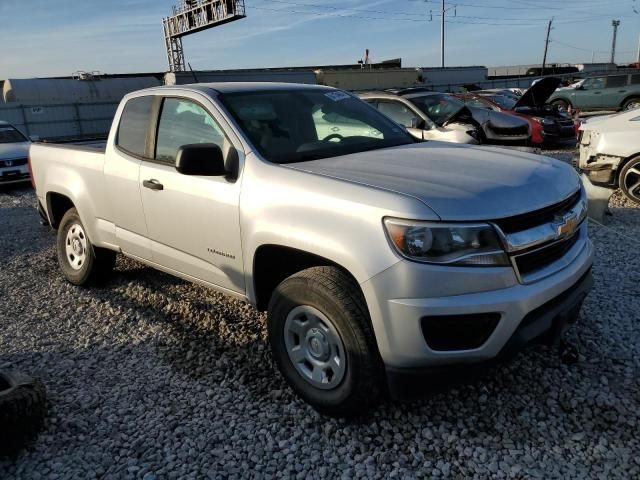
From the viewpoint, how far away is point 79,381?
3535 millimetres

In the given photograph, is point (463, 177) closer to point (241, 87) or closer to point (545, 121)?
point (241, 87)

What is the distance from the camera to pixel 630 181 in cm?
742

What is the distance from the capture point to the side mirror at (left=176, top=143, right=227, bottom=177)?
10.2ft

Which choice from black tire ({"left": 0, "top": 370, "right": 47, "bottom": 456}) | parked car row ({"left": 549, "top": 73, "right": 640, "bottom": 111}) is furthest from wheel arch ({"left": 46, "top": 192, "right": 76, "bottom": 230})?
parked car row ({"left": 549, "top": 73, "right": 640, "bottom": 111})

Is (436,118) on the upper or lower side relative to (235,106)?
lower

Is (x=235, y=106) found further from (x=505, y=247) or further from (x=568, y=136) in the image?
(x=568, y=136)

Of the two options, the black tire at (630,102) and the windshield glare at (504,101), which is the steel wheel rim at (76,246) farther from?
the black tire at (630,102)

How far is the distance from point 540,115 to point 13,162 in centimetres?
1202

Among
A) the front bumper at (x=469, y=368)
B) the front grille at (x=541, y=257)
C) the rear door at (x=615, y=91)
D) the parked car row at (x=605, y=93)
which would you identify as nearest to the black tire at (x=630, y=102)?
the parked car row at (x=605, y=93)

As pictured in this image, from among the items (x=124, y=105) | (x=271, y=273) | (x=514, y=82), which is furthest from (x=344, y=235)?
(x=514, y=82)

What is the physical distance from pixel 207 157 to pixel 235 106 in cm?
60

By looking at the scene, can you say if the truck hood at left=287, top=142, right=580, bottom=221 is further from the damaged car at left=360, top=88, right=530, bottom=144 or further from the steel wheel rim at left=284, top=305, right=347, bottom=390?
the damaged car at left=360, top=88, right=530, bottom=144

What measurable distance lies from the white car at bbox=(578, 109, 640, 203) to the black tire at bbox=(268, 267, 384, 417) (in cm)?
614

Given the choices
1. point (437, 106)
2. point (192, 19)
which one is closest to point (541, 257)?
point (437, 106)
